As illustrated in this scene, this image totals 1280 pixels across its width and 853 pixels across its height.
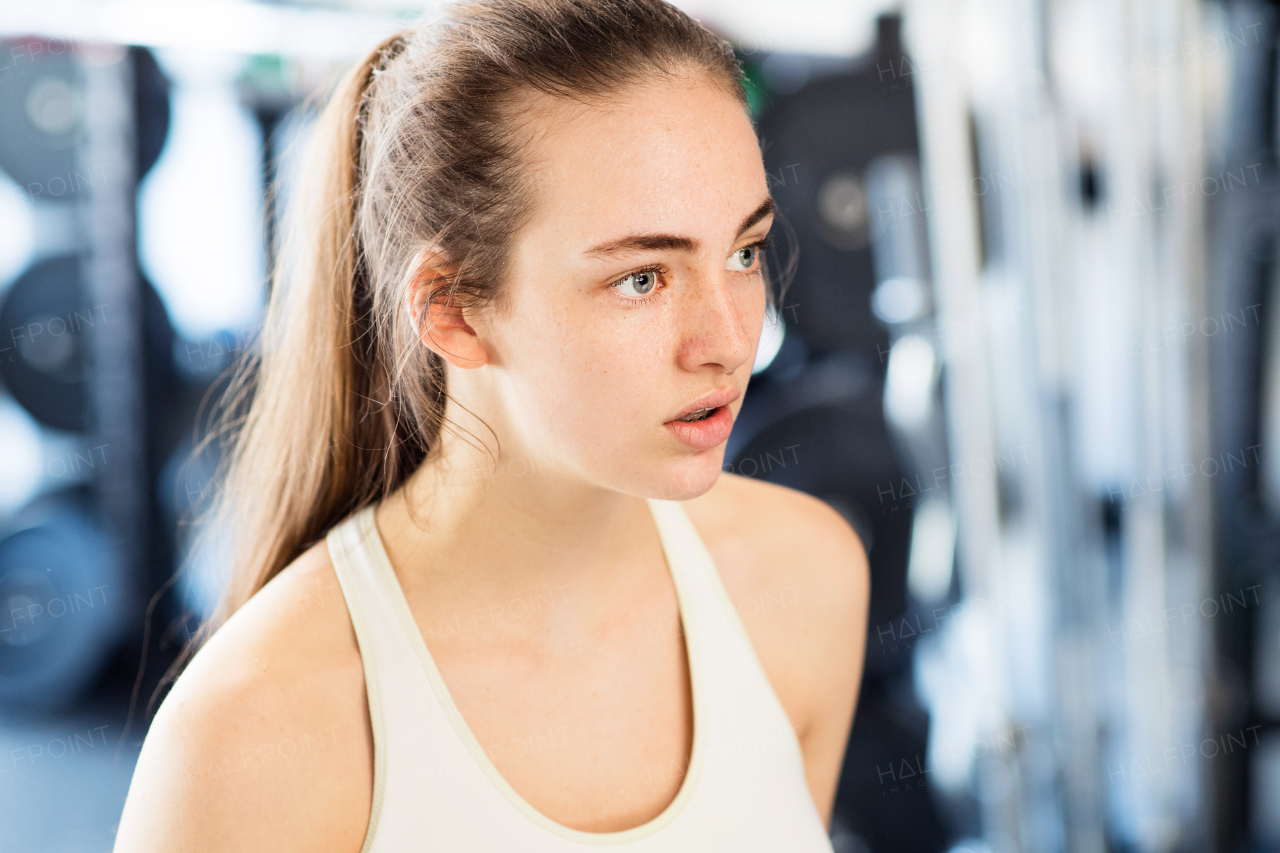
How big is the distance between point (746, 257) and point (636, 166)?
0.44 ft

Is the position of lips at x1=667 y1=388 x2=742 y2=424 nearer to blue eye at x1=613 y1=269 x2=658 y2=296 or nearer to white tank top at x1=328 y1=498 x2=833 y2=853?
blue eye at x1=613 y1=269 x2=658 y2=296

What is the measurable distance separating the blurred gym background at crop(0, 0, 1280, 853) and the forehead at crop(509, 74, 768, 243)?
711 millimetres

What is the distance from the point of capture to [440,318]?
816mm

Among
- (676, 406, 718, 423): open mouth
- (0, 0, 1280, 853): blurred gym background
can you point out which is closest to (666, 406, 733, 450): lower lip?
(676, 406, 718, 423): open mouth

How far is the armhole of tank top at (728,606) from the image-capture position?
939 mm

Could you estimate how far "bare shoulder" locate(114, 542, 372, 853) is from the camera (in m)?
0.73

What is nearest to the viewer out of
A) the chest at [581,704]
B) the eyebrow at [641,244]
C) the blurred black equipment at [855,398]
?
the eyebrow at [641,244]

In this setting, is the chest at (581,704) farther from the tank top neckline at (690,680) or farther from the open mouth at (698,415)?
the open mouth at (698,415)

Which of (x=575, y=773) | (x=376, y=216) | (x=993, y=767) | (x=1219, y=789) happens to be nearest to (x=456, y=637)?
(x=575, y=773)

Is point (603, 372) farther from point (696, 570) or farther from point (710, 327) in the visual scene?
point (696, 570)

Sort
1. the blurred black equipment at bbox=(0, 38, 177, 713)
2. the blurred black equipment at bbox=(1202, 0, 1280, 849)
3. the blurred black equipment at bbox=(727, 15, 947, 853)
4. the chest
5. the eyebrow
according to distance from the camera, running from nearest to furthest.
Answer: the eyebrow, the chest, the blurred black equipment at bbox=(1202, 0, 1280, 849), the blurred black equipment at bbox=(727, 15, 947, 853), the blurred black equipment at bbox=(0, 38, 177, 713)

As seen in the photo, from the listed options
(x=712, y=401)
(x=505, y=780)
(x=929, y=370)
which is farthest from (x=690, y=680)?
(x=929, y=370)

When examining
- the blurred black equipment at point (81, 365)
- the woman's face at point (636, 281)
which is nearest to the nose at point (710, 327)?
the woman's face at point (636, 281)

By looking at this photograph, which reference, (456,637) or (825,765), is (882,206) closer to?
(825,765)
